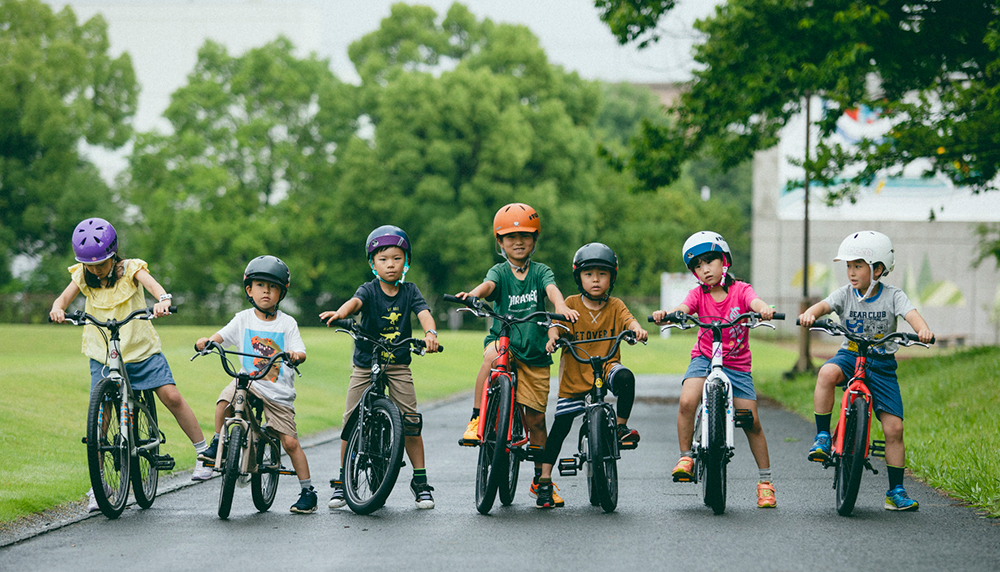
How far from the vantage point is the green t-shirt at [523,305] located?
24.6 feet

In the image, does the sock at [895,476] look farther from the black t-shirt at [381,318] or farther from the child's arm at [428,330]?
the black t-shirt at [381,318]

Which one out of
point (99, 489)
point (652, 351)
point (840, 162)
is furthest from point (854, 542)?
point (652, 351)

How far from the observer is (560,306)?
7.16 metres

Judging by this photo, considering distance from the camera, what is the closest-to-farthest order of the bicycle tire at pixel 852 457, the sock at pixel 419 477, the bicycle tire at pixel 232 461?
the bicycle tire at pixel 232 461 → the bicycle tire at pixel 852 457 → the sock at pixel 419 477

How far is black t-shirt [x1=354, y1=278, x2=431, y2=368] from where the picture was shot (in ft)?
24.6

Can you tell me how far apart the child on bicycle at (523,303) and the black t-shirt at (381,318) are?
0.54 m

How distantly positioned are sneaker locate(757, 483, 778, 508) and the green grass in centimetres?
137

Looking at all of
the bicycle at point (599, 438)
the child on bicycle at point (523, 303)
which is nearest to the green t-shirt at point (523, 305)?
the child on bicycle at point (523, 303)

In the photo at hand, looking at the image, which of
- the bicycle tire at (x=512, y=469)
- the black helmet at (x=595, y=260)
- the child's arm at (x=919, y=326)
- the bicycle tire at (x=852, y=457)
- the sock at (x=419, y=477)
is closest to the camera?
the child's arm at (x=919, y=326)

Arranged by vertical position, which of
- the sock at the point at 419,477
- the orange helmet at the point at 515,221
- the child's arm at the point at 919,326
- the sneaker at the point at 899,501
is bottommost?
the sneaker at the point at 899,501

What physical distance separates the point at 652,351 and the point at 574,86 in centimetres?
1843

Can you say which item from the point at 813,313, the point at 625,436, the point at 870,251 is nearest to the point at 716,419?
the point at 625,436

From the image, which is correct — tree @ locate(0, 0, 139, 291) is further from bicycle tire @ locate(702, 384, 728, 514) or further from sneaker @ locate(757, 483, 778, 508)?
bicycle tire @ locate(702, 384, 728, 514)

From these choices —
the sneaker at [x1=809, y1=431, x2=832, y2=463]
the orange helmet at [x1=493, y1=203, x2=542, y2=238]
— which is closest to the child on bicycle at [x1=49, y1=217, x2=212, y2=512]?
the orange helmet at [x1=493, y1=203, x2=542, y2=238]
